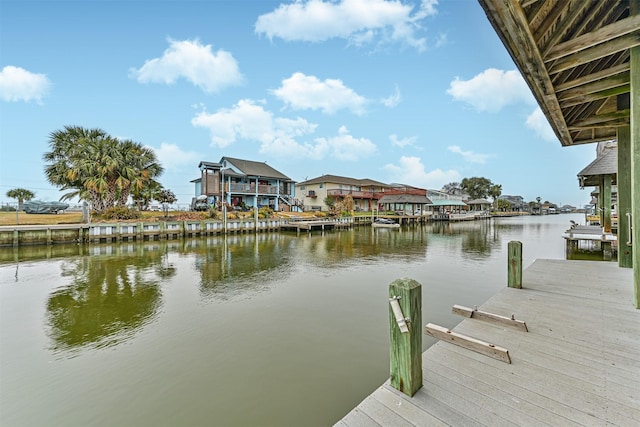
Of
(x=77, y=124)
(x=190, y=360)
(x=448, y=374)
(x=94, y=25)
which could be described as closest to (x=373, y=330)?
(x=448, y=374)

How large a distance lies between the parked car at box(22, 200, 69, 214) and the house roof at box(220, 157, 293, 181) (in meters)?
15.9

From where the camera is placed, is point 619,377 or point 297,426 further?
point 297,426

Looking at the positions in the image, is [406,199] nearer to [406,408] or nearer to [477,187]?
[477,187]

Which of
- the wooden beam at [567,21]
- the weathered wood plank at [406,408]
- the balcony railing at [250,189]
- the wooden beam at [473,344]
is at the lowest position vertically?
the weathered wood plank at [406,408]

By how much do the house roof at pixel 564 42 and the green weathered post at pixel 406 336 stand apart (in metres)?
2.76

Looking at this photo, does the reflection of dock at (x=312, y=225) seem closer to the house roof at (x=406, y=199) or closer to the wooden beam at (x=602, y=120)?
the house roof at (x=406, y=199)

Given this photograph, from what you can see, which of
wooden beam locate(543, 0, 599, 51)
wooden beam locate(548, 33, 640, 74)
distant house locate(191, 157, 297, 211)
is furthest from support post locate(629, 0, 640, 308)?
distant house locate(191, 157, 297, 211)

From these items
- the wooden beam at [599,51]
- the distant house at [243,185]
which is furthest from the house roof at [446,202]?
the wooden beam at [599,51]

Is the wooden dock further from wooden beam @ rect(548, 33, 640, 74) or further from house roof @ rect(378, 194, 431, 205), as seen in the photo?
house roof @ rect(378, 194, 431, 205)

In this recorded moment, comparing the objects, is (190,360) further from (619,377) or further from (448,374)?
(619,377)

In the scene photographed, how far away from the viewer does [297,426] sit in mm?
2846

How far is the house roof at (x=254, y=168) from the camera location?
1275 inches

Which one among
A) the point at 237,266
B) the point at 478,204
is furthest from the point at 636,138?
the point at 478,204

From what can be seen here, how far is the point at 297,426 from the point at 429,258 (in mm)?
11885
